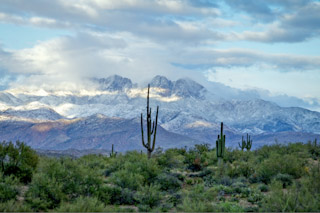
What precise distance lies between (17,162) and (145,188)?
6.30m

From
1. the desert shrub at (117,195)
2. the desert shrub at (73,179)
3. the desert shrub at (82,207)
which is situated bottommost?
the desert shrub at (117,195)

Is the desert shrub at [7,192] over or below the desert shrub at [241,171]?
below

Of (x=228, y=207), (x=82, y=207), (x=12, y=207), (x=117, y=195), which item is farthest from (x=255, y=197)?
(x=12, y=207)

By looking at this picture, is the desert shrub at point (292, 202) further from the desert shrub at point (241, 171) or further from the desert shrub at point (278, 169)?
the desert shrub at point (241, 171)

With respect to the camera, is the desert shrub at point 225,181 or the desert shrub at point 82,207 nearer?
the desert shrub at point 82,207

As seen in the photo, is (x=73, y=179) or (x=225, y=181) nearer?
(x=73, y=179)

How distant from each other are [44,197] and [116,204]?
9.95ft

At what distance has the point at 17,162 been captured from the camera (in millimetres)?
21047

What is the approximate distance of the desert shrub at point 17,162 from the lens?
67.9 feet

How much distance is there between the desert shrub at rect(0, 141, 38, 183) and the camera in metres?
20.7

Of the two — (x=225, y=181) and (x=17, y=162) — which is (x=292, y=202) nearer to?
(x=225, y=181)

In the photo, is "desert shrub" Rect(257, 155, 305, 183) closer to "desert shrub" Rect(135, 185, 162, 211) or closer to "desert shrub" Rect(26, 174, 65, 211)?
"desert shrub" Rect(135, 185, 162, 211)

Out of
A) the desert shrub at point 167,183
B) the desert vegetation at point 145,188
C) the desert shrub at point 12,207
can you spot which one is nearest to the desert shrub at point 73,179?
the desert vegetation at point 145,188

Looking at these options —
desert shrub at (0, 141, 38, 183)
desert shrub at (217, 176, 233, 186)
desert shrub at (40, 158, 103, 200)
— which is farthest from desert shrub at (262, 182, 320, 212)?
desert shrub at (0, 141, 38, 183)
